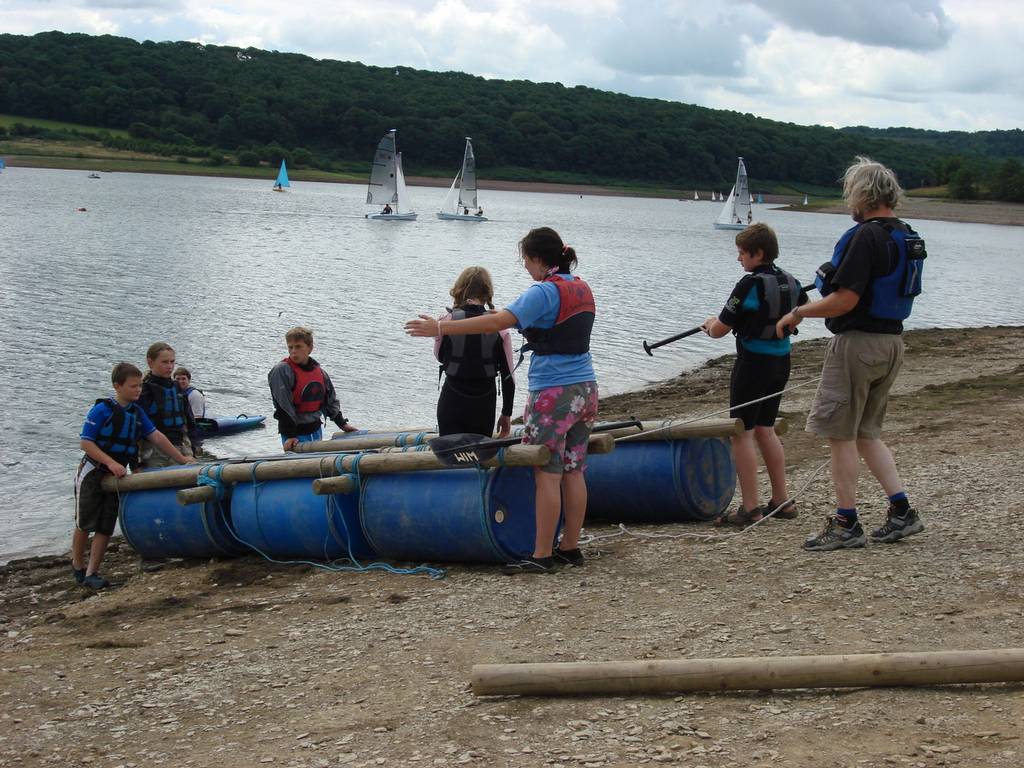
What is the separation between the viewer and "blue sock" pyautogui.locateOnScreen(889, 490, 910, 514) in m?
7.04

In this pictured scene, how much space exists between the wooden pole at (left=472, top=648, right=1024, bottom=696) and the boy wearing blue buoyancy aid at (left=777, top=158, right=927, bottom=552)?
6.87 ft

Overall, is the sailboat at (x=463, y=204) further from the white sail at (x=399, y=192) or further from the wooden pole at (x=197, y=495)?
the wooden pole at (x=197, y=495)

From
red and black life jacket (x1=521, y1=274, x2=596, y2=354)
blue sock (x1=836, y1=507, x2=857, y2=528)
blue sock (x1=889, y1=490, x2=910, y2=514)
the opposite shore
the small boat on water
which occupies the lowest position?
the small boat on water

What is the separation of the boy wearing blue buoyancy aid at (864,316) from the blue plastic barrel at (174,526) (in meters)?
4.41

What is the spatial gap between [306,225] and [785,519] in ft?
213

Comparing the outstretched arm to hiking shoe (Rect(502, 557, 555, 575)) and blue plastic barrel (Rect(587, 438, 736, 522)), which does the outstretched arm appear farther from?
blue plastic barrel (Rect(587, 438, 736, 522))

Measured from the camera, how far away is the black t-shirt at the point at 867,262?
6426mm

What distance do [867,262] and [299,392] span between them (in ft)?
15.9

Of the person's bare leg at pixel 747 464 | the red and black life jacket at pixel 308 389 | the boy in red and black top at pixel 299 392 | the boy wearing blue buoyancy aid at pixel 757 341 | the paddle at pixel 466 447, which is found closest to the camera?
the paddle at pixel 466 447

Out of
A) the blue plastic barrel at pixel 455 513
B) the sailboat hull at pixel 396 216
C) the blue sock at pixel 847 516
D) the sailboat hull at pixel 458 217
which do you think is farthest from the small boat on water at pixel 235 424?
the sailboat hull at pixel 458 217

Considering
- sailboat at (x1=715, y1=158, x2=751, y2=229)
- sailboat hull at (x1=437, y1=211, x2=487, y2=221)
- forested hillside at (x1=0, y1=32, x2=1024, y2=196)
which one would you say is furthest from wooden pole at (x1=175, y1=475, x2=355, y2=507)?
forested hillside at (x1=0, y1=32, x2=1024, y2=196)

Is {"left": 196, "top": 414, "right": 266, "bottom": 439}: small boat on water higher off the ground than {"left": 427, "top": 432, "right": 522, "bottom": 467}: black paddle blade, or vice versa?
{"left": 427, "top": 432, "right": 522, "bottom": 467}: black paddle blade

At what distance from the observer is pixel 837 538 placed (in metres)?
7.05

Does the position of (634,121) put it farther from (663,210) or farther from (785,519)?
(785,519)
